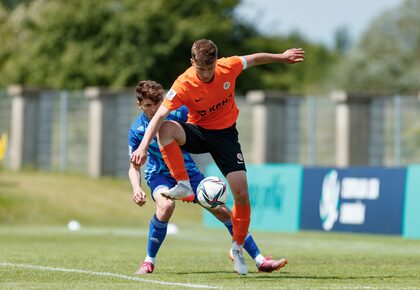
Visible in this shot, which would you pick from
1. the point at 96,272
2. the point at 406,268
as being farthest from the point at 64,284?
the point at 406,268

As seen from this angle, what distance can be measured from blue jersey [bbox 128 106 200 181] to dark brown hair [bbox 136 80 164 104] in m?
0.25

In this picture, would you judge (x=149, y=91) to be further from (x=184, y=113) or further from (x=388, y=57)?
(x=388, y=57)

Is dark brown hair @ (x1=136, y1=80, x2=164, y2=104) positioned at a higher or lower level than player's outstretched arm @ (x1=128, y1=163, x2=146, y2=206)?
higher

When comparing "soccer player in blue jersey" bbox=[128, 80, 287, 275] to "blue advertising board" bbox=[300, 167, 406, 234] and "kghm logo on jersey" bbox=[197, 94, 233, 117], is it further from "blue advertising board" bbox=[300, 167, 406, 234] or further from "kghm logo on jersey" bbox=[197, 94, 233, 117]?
"blue advertising board" bbox=[300, 167, 406, 234]

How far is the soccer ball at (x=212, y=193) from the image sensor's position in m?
11.8

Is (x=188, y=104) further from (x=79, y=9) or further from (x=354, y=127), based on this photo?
(x=79, y=9)

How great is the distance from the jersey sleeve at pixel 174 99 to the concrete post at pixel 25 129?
2558 cm

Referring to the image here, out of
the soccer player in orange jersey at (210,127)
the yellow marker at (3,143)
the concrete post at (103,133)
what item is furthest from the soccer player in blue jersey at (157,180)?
the concrete post at (103,133)

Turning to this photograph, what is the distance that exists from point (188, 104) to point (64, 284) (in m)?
2.09

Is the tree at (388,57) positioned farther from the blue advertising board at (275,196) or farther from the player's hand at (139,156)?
the player's hand at (139,156)

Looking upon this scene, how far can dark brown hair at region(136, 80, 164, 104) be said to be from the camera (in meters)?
12.3

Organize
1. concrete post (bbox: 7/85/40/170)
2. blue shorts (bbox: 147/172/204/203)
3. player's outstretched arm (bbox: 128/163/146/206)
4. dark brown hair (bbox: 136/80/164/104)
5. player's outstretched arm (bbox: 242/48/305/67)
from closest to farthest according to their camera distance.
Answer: player's outstretched arm (bbox: 128/163/146/206), player's outstretched arm (bbox: 242/48/305/67), dark brown hair (bbox: 136/80/164/104), blue shorts (bbox: 147/172/204/203), concrete post (bbox: 7/85/40/170)

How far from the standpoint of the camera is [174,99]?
1175 cm

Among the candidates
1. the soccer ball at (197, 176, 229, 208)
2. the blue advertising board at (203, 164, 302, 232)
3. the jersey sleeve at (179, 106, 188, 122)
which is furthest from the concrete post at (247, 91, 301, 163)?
the soccer ball at (197, 176, 229, 208)
